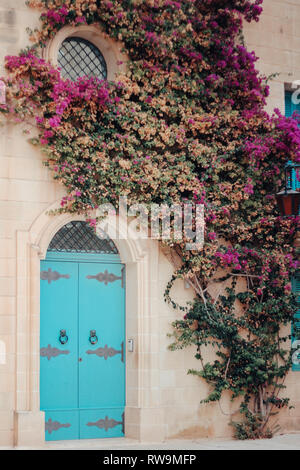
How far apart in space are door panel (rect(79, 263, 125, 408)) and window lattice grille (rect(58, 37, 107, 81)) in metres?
2.63

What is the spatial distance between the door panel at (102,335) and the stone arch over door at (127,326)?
0.45ft

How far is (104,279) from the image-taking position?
10.6 meters

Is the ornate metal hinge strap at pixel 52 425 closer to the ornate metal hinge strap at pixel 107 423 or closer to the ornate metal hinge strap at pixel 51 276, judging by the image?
the ornate metal hinge strap at pixel 107 423

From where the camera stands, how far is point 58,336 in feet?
33.3

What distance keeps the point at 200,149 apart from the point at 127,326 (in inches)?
105

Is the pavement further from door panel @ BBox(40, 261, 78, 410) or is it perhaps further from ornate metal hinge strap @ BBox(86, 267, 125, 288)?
ornate metal hinge strap @ BBox(86, 267, 125, 288)

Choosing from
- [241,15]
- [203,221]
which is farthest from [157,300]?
[241,15]

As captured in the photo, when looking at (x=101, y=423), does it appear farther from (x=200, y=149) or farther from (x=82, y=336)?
(x=200, y=149)

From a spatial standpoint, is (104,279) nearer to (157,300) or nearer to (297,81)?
(157,300)

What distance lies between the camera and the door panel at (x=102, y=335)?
10.3m

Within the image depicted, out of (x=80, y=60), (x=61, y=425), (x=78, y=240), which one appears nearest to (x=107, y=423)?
(x=61, y=425)

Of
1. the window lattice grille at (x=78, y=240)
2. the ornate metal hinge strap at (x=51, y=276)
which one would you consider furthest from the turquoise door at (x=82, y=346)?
the window lattice grille at (x=78, y=240)

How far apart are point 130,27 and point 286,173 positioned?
3064 mm

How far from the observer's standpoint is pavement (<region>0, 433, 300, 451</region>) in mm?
9602
